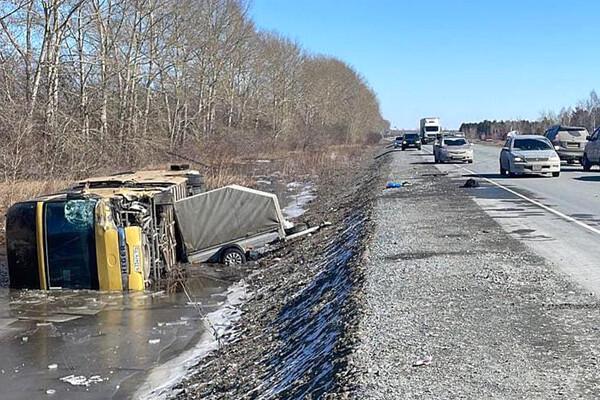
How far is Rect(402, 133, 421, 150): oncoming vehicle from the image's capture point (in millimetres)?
76812

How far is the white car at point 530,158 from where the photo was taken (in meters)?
27.1

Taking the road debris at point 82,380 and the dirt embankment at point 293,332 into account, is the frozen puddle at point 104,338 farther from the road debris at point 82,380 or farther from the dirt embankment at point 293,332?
the dirt embankment at point 293,332

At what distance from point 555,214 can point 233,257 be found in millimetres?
7230

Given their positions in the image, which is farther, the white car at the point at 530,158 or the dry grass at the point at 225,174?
the white car at the point at 530,158

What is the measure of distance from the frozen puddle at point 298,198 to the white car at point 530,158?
815 cm

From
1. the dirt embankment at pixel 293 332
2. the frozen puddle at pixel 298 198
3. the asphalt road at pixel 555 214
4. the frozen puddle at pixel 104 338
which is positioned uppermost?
the asphalt road at pixel 555 214

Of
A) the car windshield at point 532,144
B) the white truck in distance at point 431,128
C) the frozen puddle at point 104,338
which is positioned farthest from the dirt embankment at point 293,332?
the white truck in distance at point 431,128

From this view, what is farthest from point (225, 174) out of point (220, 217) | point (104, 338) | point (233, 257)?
point (104, 338)

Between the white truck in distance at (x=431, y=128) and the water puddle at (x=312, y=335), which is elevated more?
the white truck in distance at (x=431, y=128)

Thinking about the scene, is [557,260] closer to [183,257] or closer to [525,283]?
[525,283]

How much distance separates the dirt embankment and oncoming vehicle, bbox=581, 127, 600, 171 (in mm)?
17712

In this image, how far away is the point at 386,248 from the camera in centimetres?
1238

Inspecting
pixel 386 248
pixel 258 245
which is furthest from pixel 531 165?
pixel 386 248

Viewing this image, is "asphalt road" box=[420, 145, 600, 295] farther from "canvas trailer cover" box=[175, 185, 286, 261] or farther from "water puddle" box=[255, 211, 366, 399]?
"canvas trailer cover" box=[175, 185, 286, 261]
